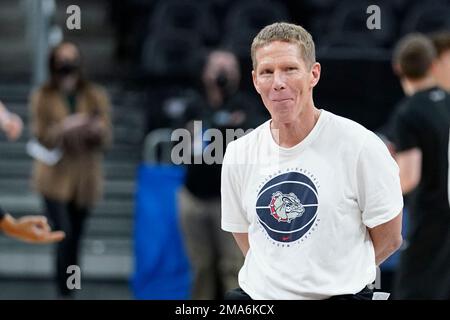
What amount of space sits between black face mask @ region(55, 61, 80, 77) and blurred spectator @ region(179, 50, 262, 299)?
0.92 m

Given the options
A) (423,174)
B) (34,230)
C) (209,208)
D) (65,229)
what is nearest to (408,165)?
(423,174)

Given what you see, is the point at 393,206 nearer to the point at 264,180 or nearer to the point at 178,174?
the point at 264,180

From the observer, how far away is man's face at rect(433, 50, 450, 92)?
7438 millimetres

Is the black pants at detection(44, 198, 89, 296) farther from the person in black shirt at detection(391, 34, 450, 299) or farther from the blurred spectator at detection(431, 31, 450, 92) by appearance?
the blurred spectator at detection(431, 31, 450, 92)

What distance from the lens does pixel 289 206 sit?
4320mm

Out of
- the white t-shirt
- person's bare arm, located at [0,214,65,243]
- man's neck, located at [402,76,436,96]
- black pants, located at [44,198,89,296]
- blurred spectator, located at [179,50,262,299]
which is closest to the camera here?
the white t-shirt

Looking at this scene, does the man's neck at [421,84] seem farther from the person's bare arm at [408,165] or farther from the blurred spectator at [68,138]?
the blurred spectator at [68,138]

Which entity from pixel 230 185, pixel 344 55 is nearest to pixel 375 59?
pixel 344 55

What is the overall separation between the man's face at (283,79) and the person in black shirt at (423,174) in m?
2.75

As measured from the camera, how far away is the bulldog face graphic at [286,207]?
431 centimetres

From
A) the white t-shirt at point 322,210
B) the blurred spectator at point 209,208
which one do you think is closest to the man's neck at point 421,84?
the blurred spectator at point 209,208

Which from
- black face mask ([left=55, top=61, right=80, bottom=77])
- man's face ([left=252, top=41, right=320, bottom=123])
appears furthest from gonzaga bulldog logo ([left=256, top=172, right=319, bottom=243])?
black face mask ([left=55, top=61, right=80, bottom=77])

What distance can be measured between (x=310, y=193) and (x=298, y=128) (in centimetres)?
25
